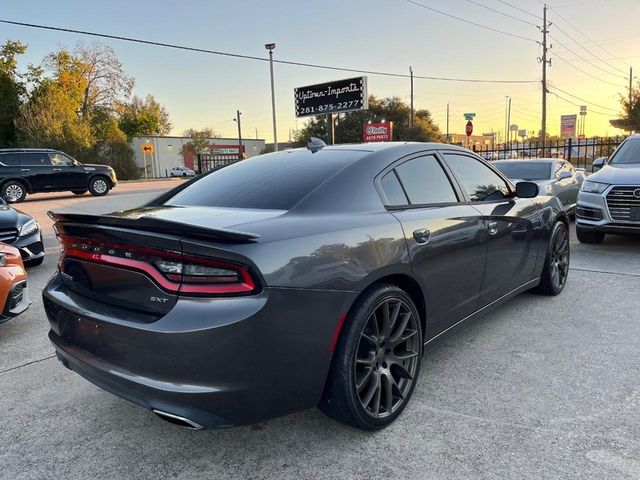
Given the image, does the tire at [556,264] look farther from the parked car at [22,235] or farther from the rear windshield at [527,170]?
the parked car at [22,235]

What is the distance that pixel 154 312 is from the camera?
2082mm

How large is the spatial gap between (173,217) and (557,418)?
2.29 meters

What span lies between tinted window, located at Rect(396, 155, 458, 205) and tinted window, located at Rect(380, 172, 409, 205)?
55 mm

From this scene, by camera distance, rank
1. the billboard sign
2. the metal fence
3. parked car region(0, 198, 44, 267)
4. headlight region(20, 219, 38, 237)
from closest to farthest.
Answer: parked car region(0, 198, 44, 267) → headlight region(20, 219, 38, 237) → the metal fence → the billboard sign

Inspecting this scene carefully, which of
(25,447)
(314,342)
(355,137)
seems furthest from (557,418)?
(355,137)

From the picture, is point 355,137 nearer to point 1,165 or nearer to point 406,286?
point 1,165

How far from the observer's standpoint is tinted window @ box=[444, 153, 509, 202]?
11.7 ft

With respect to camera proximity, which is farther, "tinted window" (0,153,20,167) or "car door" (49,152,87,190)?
"car door" (49,152,87,190)

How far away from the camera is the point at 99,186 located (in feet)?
61.4

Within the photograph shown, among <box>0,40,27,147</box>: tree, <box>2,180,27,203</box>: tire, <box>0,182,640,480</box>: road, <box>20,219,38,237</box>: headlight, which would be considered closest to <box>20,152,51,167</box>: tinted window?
<box>2,180,27,203</box>: tire

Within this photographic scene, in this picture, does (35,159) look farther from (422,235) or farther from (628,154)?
(422,235)

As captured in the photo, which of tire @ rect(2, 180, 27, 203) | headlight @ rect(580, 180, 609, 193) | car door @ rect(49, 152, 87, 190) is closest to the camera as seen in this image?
headlight @ rect(580, 180, 609, 193)

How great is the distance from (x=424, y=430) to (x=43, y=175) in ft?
60.0

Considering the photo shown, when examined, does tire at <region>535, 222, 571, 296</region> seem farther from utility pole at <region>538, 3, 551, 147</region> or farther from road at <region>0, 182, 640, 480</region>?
utility pole at <region>538, 3, 551, 147</region>
